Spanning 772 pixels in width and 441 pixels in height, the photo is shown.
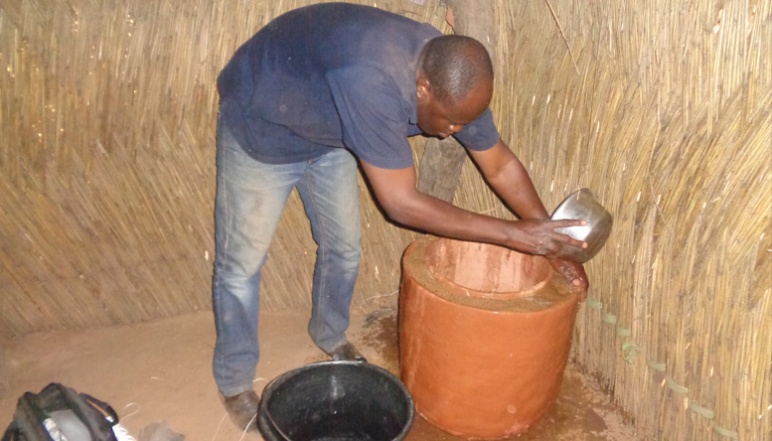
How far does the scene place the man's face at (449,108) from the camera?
1.56 meters

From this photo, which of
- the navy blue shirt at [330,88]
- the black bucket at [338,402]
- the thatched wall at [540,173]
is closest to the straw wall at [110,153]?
the thatched wall at [540,173]

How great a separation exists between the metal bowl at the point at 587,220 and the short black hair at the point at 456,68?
51cm

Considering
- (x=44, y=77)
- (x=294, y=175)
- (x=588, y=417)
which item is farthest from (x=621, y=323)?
(x=44, y=77)

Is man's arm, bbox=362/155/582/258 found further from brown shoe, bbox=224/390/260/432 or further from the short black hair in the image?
brown shoe, bbox=224/390/260/432

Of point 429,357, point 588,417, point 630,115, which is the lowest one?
point 588,417

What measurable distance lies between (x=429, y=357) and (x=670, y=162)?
87 cm

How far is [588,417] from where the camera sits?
2203 mm

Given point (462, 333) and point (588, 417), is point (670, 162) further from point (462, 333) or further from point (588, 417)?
point (588, 417)

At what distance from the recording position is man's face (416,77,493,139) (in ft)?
5.12

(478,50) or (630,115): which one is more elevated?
(478,50)

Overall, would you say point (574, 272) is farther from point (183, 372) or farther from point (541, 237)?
point (183, 372)

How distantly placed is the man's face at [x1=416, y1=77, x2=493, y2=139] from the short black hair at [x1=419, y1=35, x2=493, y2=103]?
15 millimetres

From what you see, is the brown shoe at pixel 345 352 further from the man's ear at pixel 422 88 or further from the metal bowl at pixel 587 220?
the man's ear at pixel 422 88

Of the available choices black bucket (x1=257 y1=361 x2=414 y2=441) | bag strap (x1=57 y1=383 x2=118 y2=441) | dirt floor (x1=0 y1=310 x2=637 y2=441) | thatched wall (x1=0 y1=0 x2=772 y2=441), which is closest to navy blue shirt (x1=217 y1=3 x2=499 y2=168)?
thatched wall (x1=0 y1=0 x2=772 y2=441)
